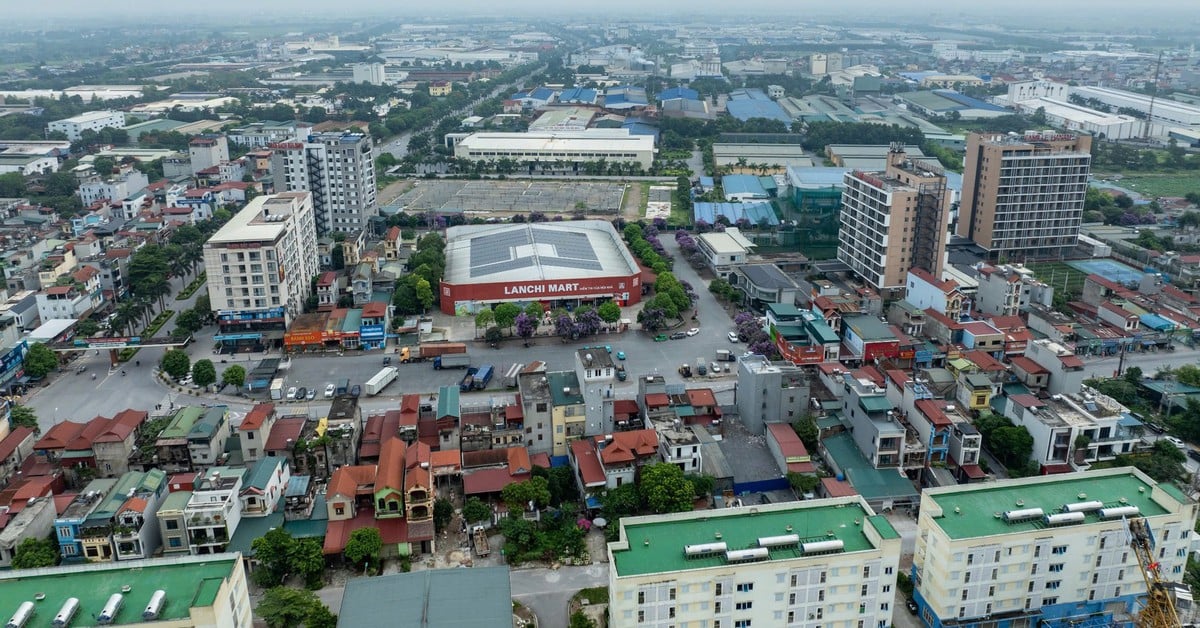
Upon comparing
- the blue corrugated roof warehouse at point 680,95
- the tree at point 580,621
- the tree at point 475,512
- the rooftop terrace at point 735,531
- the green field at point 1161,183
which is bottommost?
the tree at point 580,621

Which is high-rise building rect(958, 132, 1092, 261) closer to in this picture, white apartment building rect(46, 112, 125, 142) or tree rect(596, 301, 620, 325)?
tree rect(596, 301, 620, 325)

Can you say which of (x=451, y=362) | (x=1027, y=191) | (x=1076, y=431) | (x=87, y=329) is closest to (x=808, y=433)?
(x=1076, y=431)

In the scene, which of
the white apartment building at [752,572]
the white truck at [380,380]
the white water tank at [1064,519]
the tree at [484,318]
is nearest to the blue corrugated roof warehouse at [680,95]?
the tree at [484,318]

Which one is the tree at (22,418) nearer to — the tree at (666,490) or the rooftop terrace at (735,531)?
the tree at (666,490)

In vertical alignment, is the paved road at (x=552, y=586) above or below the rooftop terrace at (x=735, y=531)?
below

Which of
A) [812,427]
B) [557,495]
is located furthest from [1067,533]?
[557,495]

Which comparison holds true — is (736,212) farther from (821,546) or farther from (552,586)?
(821,546)

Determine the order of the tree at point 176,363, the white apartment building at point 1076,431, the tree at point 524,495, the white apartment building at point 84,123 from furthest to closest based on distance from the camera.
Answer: the white apartment building at point 84,123 → the tree at point 176,363 → the white apartment building at point 1076,431 → the tree at point 524,495
